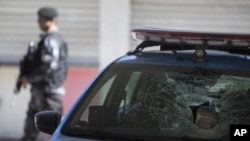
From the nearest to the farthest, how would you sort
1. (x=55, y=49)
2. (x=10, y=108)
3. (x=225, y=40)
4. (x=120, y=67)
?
(x=225, y=40) < (x=120, y=67) < (x=55, y=49) < (x=10, y=108)

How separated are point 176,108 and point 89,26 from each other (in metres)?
4.98

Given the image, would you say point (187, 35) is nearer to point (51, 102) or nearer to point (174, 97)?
point (174, 97)

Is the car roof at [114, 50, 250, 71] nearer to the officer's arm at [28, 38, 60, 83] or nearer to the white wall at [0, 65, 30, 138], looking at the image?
the officer's arm at [28, 38, 60, 83]

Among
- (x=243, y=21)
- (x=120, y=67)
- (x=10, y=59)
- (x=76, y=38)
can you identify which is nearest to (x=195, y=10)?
(x=243, y=21)

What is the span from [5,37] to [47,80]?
2.41 m

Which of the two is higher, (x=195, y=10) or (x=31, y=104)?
(x=195, y=10)

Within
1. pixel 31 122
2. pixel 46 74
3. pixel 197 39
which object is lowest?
pixel 31 122

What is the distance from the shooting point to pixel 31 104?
6.85 meters

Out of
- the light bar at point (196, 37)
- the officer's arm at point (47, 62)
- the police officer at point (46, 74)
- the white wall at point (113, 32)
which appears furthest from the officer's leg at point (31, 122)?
the light bar at point (196, 37)

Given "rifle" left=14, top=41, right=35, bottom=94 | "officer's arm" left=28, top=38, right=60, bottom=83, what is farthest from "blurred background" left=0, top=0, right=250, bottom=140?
"officer's arm" left=28, top=38, right=60, bottom=83

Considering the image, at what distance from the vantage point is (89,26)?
8906mm

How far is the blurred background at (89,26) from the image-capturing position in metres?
8.80

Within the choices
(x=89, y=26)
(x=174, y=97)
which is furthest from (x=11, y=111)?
(x=174, y=97)

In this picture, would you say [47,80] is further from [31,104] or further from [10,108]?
[10,108]
